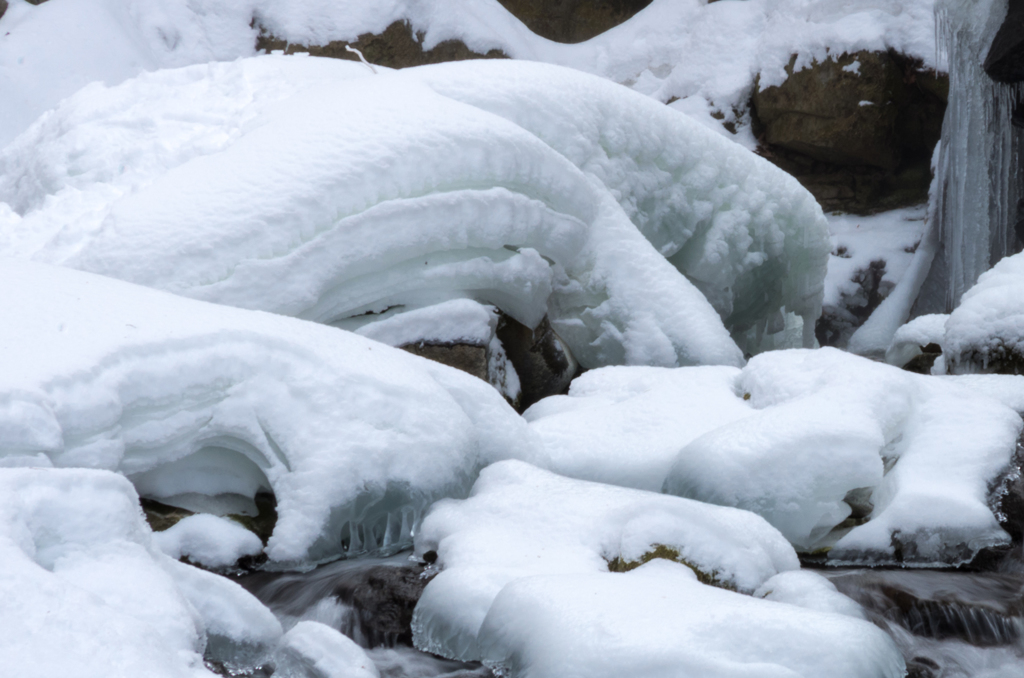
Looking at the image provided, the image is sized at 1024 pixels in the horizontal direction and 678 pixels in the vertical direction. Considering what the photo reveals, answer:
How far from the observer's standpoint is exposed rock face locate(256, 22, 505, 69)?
27.6 ft

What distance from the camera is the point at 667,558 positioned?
7.43ft

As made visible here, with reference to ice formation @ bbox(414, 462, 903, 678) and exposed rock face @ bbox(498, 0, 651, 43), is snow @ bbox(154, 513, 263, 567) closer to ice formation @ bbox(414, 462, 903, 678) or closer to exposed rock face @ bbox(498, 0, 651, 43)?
ice formation @ bbox(414, 462, 903, 678)

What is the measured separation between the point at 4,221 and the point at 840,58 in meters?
6.68

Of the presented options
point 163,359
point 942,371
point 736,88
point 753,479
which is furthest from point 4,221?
point 736,88

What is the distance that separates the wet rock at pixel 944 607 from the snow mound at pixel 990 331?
1.83m

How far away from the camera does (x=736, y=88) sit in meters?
8.77

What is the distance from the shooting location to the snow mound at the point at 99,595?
1.23 m

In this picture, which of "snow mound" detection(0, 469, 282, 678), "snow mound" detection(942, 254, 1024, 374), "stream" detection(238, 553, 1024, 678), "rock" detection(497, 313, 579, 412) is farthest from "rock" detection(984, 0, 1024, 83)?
"snow mound" detection(0, 469, 282, 678)

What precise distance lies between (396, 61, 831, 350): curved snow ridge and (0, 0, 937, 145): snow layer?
3.13 meters

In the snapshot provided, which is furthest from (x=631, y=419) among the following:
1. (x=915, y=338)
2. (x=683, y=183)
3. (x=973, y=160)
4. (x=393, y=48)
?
(x=393, y=48)

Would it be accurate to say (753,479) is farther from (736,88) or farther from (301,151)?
(736,88)

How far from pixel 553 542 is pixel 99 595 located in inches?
47.3

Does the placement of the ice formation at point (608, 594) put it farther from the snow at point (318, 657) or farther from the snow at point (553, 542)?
the snow at point (318, 657)

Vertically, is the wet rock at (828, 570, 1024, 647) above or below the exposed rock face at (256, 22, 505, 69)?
below
